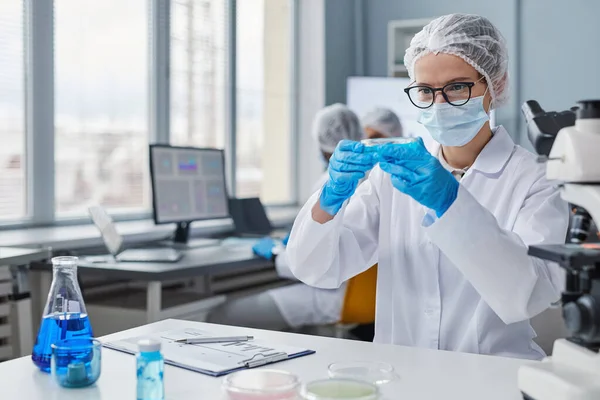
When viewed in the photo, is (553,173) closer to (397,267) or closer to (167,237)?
(397,267)

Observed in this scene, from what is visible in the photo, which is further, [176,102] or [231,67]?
[231,67]

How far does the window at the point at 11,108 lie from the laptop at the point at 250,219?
113 centimetres

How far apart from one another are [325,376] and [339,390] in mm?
206

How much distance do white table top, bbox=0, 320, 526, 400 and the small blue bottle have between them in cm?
7

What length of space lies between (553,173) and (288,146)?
4291mm

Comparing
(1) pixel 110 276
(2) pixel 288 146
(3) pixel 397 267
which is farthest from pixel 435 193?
(2) pixel 288 146

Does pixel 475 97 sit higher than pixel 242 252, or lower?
higher

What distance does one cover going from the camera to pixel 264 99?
16.5ft

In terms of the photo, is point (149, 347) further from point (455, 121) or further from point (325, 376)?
point (455, 121)

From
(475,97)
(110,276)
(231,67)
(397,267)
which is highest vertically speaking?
(231,67)

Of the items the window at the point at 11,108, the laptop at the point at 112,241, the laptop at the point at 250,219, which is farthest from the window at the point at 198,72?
the laptop at the point at 112,241

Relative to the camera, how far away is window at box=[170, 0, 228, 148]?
13.5 feet

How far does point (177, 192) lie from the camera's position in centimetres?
334

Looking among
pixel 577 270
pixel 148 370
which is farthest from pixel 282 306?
pixel 577 270
